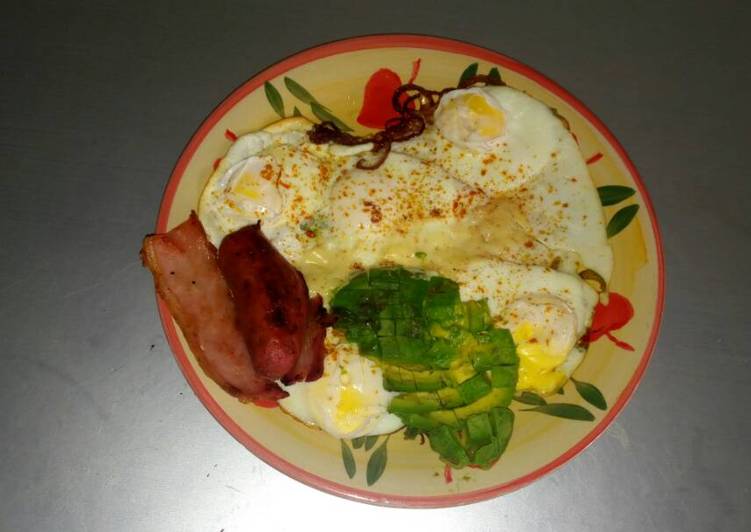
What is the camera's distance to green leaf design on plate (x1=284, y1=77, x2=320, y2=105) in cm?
202

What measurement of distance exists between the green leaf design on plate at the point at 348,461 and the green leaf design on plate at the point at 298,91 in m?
1.23

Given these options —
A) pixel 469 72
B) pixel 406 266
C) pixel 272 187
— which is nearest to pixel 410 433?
pixel 406 266

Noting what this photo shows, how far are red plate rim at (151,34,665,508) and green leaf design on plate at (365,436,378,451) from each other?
0.45 feet

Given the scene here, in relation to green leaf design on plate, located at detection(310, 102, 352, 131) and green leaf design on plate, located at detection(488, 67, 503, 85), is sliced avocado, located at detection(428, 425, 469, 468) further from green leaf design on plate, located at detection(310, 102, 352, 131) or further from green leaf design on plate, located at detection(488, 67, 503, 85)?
green leaf design on plate, located at detection(488, 67, 503, 85)

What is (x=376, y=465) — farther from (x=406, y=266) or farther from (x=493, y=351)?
(x=406, y=266)

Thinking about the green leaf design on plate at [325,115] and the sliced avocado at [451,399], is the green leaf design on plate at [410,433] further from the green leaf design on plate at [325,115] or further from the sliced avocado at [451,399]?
the green leaf design on plate at [325,115]

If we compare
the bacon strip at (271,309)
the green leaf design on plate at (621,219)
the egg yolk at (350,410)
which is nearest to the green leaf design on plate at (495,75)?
the green leaf design on plate at (621,219)

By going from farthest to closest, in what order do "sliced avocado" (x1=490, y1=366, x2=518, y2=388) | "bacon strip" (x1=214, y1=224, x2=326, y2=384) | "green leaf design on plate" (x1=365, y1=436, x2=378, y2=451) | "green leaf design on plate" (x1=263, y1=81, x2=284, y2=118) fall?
1. "green leaf design on plate" (x1=263, y1=81, x2=284, y2=118)
2. "green leaf design on plate" (x1=365, y1=436, x2=378, y2=451)
3. "sliced avocado" (x1=490, y1=366, x2=518, y2=388)
4. "bacon strip" (x1=214, y1=224, x2=326, y2=384)

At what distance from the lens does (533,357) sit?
73.7 inches

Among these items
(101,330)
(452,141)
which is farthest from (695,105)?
(101,330)

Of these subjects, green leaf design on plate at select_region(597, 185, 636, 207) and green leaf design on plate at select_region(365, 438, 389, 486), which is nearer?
green leaf design on plate at select_region(365, 438, 389, 486)

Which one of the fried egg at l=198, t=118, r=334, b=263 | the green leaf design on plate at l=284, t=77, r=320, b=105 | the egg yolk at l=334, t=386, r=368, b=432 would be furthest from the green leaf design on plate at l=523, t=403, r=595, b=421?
the green leaf design on plate at l=284, t=77, r=320, b=105

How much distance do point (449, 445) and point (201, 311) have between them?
3.03 feet

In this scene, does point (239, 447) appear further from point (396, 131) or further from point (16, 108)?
point (16, 108)
